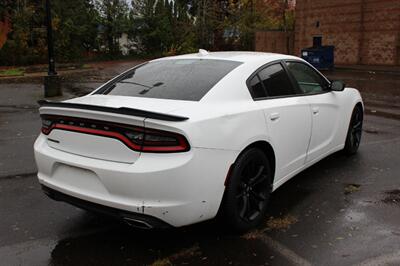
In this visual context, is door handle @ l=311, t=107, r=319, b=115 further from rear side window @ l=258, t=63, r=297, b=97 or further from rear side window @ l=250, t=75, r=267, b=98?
rear side window @ l=250, t=75, r=267, b=98

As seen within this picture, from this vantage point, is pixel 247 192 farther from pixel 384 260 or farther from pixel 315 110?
pixel 315 110

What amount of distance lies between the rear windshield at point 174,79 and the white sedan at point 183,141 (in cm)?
1

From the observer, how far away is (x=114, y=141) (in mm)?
3354

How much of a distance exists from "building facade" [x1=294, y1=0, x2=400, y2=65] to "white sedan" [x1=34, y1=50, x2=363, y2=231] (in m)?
23.7

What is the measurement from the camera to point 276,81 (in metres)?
4.55

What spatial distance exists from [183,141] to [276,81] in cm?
169

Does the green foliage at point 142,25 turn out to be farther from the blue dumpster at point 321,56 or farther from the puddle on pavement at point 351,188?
the puddle on pavement at point 351,188

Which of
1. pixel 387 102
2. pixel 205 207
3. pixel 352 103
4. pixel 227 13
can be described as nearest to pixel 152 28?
pixel 227 13

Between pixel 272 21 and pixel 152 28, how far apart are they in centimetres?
1063

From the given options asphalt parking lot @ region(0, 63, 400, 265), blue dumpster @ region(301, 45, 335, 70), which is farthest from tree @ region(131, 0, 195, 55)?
asphalt parking lot @ region(0, 63, 400, 265)

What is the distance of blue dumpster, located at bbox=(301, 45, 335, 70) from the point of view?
82.4ft

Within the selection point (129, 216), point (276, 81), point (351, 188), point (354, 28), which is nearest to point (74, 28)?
point (354, 28)

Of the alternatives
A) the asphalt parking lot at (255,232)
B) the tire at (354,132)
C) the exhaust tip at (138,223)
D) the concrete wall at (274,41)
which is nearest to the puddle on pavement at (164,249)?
Answer: the asphalt parking lot at (255,232)

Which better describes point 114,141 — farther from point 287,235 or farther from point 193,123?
point 287,235
